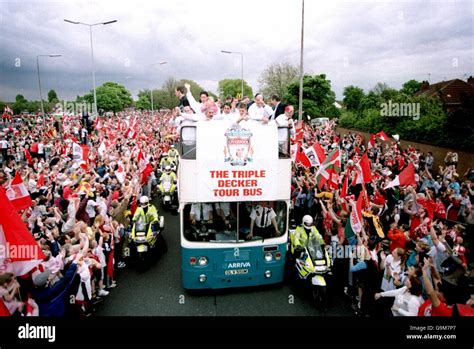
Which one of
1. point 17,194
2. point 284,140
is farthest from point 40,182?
point 284,140

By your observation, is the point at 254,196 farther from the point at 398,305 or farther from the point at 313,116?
the point at 313,116

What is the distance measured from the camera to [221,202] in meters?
6.77

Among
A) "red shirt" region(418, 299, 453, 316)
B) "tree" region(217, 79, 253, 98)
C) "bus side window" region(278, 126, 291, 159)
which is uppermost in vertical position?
"tree" region(217, 79, 253, 98)

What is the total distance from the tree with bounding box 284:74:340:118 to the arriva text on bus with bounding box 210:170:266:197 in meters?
29.6

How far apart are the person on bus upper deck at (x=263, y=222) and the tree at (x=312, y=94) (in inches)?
1154

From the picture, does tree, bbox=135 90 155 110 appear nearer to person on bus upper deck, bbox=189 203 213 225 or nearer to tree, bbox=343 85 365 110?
tree, bbox=343 85 365 110

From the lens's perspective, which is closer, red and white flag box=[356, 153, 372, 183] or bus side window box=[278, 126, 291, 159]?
bus side window box=[278, 126, 291, 159]

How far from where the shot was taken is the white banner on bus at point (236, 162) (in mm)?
6402

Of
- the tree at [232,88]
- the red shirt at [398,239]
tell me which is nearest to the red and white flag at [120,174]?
the red shirt at [398,239]

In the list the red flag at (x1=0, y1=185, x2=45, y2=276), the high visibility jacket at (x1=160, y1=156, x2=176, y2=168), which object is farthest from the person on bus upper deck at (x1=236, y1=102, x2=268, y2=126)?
the high visibility jacket at (x1=160, y1=156, x2=176, y2=168)

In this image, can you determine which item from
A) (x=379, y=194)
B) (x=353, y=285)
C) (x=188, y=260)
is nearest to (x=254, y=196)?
(x=188, y=260)

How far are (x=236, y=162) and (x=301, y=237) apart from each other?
220 cm

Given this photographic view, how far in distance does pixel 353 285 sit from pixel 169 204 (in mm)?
8089

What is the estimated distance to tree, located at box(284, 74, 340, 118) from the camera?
3519 cm
